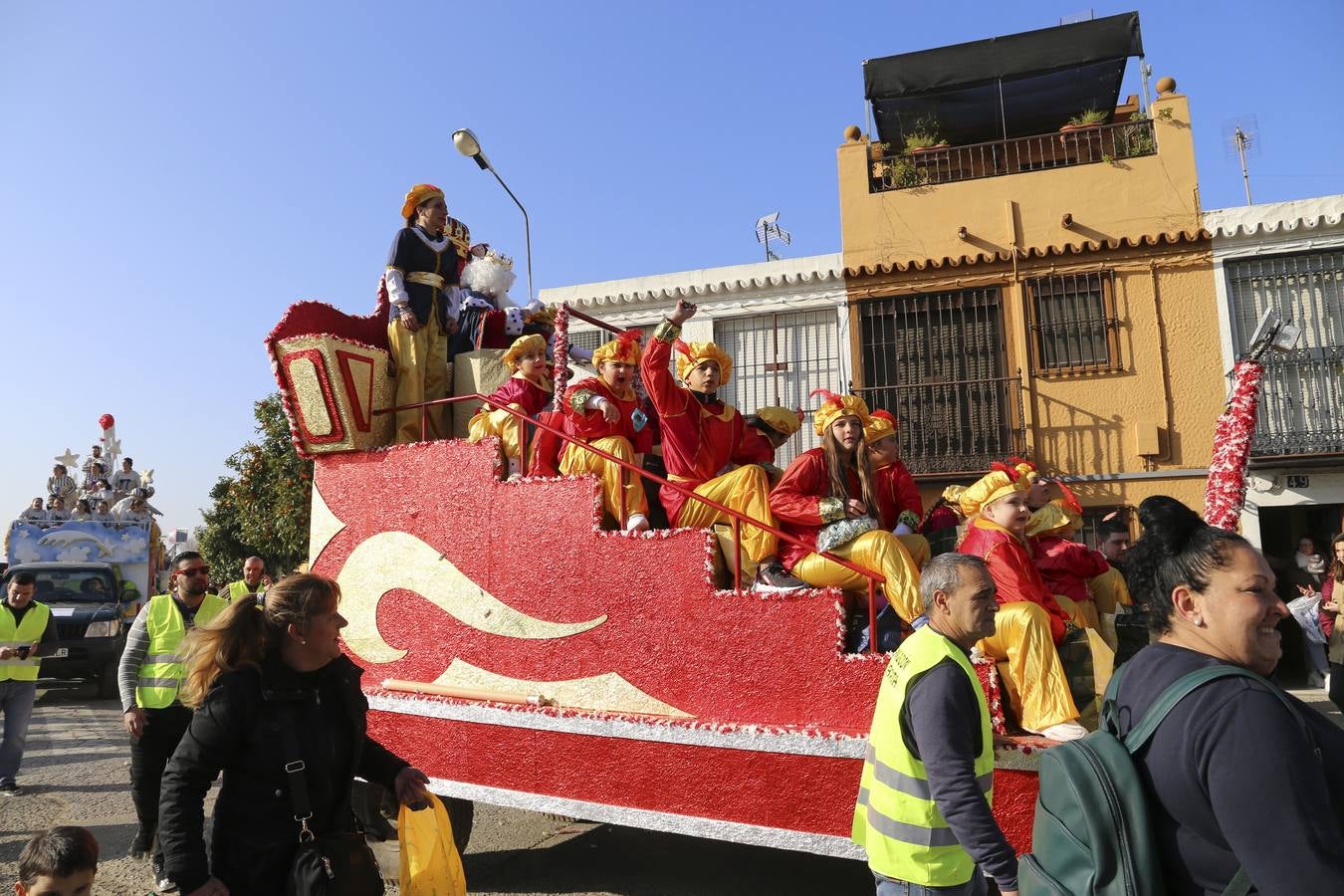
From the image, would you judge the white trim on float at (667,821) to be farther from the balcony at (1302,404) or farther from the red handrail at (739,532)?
the balcony at (1302,404)

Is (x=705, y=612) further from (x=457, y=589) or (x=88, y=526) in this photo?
(x=88, y=526)

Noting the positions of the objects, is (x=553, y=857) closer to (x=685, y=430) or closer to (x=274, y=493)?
(x=685, y=430)

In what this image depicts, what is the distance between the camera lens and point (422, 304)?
264 inches

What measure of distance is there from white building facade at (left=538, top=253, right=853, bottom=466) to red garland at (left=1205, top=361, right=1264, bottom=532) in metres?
8.41

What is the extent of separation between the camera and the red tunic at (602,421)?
16.9 feet

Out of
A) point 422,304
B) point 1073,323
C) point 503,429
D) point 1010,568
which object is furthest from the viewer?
point 1073,323

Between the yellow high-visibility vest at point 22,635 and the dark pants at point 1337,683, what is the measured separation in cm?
969

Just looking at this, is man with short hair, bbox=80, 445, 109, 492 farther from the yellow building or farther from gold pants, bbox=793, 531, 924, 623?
gold pants, bbox=793, 531, 924, 623

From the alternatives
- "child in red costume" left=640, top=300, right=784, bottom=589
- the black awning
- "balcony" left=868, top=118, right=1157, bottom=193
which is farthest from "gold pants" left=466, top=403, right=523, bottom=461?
the black awning

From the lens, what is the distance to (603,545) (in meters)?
4.60

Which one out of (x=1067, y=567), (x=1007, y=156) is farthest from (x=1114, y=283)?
(x=1067, y=567)

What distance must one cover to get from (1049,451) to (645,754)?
9.46 metres

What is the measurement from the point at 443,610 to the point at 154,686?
1621mm

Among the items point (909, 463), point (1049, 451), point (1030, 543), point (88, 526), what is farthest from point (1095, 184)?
point (88, 526)
